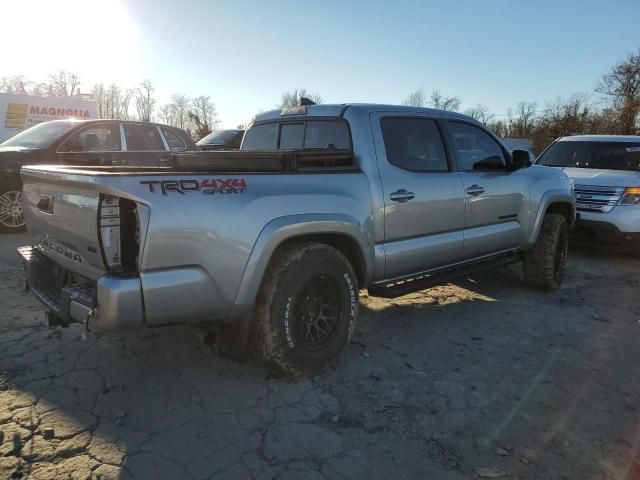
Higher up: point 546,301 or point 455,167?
point 455,167

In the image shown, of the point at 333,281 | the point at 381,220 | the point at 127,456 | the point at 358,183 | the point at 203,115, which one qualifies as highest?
the point at 203,115

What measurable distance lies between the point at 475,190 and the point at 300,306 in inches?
87.9

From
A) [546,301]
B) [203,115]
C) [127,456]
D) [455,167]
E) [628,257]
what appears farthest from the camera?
[203,115]

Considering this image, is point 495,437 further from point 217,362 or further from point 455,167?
point 455,167

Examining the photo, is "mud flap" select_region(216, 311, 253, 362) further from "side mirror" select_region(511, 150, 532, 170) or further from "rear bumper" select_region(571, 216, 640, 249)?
"rear bumper" select_region(571, 216, 640, 249)

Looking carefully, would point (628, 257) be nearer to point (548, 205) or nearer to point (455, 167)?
point (548, 205)

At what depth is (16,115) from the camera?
49.5 feet

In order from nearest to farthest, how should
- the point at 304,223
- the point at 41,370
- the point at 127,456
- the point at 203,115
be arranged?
1. the point at 127,456
2. the point at 304,223
3. the point at 41,370
4. the point at 203,115

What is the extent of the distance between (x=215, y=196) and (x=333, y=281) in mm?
1096

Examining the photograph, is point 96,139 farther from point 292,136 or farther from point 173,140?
point 292,136

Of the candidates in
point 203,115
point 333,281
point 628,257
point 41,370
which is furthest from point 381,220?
point 203,115

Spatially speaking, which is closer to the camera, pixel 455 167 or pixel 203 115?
pixel 455 167

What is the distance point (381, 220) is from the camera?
370 centimetres

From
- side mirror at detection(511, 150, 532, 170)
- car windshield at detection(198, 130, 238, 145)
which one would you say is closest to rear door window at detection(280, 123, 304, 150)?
side mirror at detection(511, 150, 532, 170)
